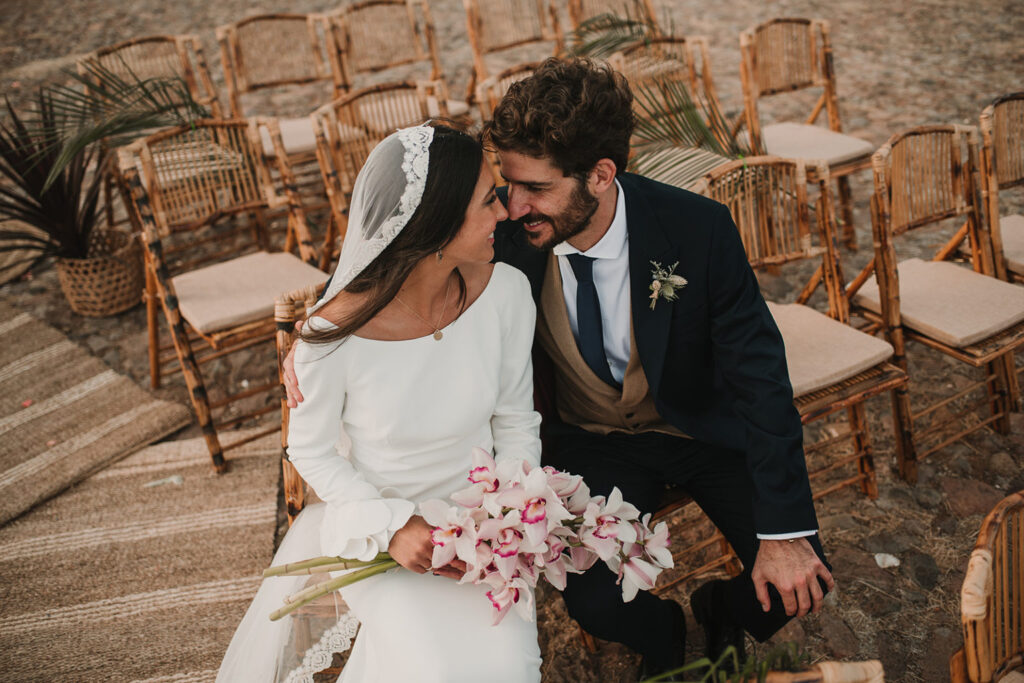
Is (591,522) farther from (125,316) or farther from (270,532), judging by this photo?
(125,316)

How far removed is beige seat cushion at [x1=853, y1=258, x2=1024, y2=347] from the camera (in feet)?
9.09

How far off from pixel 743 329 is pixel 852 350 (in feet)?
2.40

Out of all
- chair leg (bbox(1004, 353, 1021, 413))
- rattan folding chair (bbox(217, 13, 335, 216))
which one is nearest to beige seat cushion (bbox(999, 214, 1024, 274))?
chair leg (bbox(1004, 353, 1021, 413))

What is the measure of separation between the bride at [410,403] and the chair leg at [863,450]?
1357 mm

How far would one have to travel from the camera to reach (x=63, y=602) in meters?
2.84

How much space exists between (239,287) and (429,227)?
1860mm

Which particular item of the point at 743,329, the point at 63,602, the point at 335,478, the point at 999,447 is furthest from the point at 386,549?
the point at 999,447

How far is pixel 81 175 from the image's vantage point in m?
4.20

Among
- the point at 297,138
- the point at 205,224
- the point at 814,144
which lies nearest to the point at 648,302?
the point at 205,224

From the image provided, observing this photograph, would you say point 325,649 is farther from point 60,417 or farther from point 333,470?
point 60,417

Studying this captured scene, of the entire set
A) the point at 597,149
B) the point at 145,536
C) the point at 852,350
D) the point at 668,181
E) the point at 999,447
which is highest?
the point at 597,149

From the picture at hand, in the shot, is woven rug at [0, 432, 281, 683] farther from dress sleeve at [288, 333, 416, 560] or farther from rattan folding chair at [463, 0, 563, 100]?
rattan folding chair at [463, 0, 563, 100]

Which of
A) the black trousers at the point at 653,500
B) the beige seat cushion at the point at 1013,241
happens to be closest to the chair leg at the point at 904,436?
the beige seat cushion at the point at 1013,241

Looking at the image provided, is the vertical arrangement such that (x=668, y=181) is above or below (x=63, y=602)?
above
